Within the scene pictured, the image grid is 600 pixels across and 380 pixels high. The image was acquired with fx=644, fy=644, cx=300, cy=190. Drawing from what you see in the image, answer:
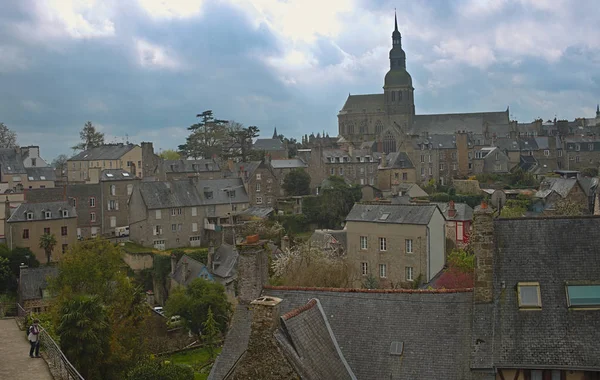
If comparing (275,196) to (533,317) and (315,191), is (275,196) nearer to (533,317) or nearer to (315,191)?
(315,191)

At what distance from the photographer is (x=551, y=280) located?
1341 centimetres

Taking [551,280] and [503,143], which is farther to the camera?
[503,143]

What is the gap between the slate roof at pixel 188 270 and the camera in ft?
154

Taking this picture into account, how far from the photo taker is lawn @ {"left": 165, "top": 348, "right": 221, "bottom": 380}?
95.8 ft

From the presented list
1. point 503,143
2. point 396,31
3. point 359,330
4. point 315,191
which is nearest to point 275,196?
point 315,191

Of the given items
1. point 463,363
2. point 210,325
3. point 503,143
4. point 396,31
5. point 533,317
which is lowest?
point 210,325

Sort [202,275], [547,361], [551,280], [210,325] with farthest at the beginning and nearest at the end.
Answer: [202,275] → [210,325] → [551,280] → [547,361]

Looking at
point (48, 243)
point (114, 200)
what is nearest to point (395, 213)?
point (48, 243)

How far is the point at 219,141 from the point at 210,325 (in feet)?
221

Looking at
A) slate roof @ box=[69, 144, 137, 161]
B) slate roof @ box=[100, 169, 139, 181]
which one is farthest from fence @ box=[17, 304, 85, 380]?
slate roof @ box=[69, 144, 137, 161]

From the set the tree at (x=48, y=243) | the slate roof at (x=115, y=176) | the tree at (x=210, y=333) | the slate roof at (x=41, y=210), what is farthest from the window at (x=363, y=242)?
the slate roof at (x=115, y=176)

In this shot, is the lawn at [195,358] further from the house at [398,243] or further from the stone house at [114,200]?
the stone house at [114,200]

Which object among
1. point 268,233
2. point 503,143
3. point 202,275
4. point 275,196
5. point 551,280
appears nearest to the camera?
point 551,280

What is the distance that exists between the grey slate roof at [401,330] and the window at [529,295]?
3.43 feet
